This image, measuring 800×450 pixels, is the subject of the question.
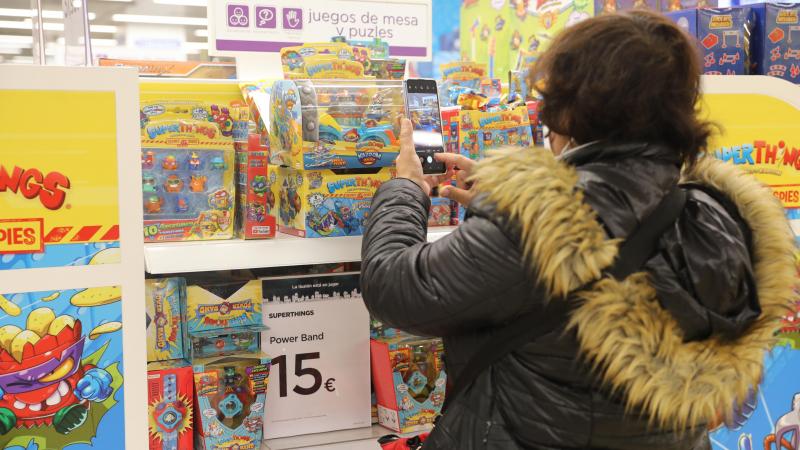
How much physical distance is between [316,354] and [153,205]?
23.5 inches

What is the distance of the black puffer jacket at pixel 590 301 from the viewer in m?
1.22

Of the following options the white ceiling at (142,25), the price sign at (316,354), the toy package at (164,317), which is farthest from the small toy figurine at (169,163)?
the white ceiling at (142,25)

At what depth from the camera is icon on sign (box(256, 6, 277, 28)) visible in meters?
2.84

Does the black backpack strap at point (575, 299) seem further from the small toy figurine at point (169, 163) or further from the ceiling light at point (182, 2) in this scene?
the ceiling light at point (182, 2)

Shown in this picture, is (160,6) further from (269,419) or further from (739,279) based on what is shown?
(739,279)

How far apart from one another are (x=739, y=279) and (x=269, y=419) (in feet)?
4.38

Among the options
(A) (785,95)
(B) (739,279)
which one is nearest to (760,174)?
(A) (785,95)

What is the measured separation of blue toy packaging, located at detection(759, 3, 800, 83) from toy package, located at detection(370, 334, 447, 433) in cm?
127

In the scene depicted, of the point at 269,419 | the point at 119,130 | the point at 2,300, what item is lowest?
the point at 269,419

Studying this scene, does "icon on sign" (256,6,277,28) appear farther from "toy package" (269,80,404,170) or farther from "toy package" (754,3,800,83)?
"toy package" (754,3,800,83)

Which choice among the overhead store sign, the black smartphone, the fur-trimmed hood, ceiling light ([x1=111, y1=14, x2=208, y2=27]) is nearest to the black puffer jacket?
the fur-trimmed hood

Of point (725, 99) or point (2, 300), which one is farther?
point (725, 99)

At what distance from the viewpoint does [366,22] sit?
3.10 m

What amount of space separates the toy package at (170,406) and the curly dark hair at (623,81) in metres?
1.15
